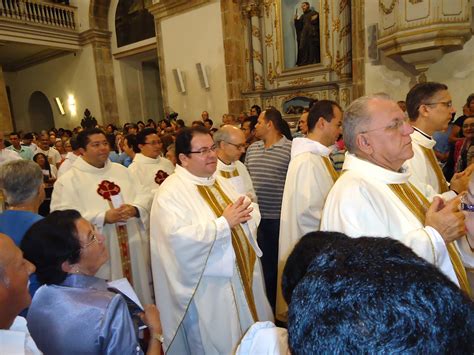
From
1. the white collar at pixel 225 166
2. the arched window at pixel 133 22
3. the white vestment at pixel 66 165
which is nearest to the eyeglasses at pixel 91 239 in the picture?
the white collar at pixel 225 166

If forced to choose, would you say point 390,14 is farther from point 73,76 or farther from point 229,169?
point 73,76

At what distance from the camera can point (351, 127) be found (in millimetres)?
1748

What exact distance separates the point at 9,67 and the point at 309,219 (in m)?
19.7

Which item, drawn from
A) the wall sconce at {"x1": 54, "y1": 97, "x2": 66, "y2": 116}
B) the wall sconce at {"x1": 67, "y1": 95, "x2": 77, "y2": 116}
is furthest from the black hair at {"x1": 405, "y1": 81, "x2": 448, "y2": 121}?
the wall sconce at {"x1": 54, "y1": 97, "x2": 66, "y2": 116}

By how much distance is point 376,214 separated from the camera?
5.24 ft

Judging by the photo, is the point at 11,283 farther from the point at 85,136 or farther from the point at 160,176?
the point at 160,176

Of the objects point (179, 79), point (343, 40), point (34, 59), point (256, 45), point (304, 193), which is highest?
point (34, 59)

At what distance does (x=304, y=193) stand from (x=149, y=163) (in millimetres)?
2213

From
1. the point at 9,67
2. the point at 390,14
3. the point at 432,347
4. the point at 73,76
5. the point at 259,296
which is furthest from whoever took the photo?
the point at 9,67

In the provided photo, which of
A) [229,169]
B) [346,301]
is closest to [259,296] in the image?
[229,169]

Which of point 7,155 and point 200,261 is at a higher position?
point 7,155

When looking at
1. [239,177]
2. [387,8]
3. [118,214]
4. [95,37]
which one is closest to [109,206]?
[118,214]

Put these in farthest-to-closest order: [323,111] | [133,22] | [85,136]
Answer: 1. [133,22]
2. [85,136]
3. [323,111]

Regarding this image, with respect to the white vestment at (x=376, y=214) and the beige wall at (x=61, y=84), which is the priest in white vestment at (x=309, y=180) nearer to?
the white vestment at (x=376, y=214)
